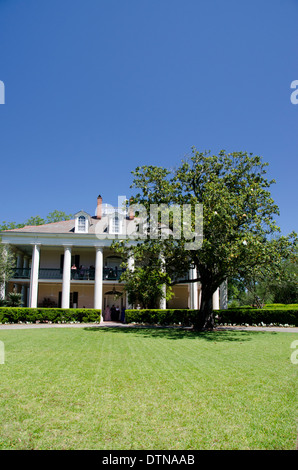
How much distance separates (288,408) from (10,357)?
7.04 metres

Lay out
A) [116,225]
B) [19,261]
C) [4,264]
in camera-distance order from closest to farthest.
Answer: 1. [4,264]
2. [116,225]
3. [19,261]

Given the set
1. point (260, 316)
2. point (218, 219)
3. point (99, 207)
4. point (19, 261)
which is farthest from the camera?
point (99, 207)

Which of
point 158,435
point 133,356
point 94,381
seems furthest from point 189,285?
point 158,435

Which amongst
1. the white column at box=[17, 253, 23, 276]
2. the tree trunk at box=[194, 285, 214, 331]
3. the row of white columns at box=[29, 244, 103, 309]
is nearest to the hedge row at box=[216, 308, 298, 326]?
the tree trunk at box=[194, 285, 214, 331]

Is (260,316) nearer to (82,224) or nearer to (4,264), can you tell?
(82,224)

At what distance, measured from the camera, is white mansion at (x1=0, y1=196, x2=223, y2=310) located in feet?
94.9

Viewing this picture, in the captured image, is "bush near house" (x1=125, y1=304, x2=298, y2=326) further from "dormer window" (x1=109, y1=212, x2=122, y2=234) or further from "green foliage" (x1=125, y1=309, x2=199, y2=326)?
"dormer window" (x1=109, y1=212, x2=122, y2=234)

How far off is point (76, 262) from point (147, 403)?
29.3 meters

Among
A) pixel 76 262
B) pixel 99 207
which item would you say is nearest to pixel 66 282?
pixel 76 262

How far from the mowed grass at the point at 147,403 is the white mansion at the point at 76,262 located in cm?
1885

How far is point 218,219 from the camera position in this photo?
1545 cm

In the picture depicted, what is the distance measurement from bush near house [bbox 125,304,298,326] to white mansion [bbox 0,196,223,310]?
273 cm
